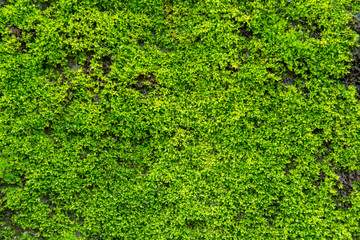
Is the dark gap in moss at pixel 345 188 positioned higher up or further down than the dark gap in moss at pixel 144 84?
further down

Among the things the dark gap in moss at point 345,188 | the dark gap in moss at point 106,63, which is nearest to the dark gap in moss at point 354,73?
the dark gap in moss at point 345,188

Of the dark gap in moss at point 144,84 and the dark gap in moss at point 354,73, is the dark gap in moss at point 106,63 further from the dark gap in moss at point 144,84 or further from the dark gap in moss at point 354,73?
the dark gap in moss at point 354,73

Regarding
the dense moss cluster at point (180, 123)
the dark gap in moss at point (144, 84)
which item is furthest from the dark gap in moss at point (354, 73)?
the dark gap in moss at point (144, 84)

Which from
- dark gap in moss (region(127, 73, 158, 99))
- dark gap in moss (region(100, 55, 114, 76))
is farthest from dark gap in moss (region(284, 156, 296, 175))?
dark gap in moss (region(100, 55, 114, 76))

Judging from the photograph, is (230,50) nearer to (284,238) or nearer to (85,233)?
(284,238)

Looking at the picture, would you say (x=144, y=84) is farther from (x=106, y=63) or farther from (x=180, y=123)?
(x=180, y=123)

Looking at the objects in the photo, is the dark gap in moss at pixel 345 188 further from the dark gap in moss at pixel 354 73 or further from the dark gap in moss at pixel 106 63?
the dark gap in moss at pixel 106 63

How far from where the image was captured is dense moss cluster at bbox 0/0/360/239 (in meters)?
2.98

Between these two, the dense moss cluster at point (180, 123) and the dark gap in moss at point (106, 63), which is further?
the dark gap in moss at point (106, 63)

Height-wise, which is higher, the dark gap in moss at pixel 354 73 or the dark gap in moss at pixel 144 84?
the dark gap in moss at pixel 354 73

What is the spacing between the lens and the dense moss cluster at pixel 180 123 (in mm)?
2979

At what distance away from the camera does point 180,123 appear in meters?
3.04

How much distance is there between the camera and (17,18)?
2984mm

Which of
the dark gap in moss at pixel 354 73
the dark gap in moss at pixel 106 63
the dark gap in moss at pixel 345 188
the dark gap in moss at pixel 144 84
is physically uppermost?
the dark gap in moss at pixel 354 73
